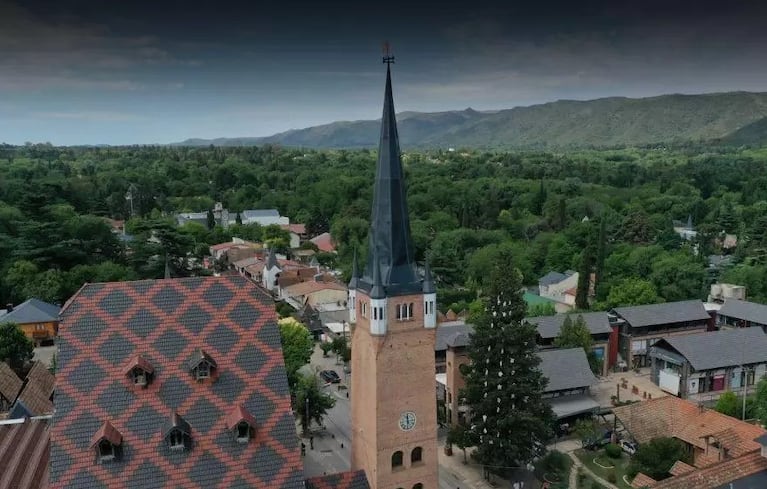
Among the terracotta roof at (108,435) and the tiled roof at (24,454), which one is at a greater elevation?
the terracotta roof at (108,435)

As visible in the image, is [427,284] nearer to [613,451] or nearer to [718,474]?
[718,474]

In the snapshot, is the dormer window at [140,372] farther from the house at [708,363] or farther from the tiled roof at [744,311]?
the tiled roof at [744,311]

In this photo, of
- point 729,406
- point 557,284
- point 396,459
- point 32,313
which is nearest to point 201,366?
point 396,459

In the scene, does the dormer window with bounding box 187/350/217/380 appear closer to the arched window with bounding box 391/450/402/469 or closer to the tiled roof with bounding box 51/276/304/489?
the tiled roof with bounding box 51/276/304/489

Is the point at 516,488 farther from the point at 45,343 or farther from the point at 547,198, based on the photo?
the point at 547,198

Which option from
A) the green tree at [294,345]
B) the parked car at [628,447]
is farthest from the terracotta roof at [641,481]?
the green tree at [294,345]

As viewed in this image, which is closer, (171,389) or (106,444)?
(106,444)

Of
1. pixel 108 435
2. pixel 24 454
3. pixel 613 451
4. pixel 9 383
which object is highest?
pixel 108 435
